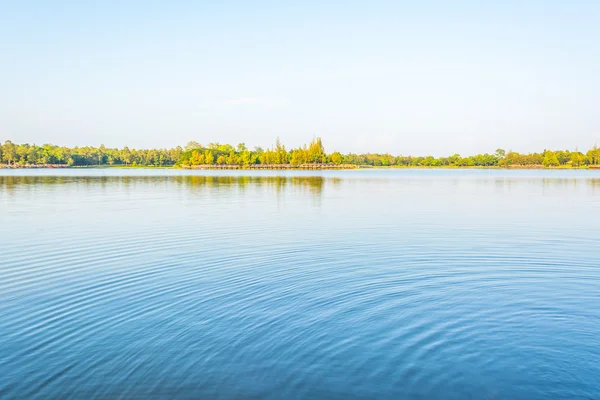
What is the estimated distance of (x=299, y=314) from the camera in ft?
30.7

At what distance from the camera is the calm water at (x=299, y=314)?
21.6ft

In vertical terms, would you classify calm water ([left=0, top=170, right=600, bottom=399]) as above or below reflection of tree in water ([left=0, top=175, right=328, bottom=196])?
below

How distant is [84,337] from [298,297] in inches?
178

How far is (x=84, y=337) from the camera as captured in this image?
8195 mm

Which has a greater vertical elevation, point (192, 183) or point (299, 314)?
point (192, 183)

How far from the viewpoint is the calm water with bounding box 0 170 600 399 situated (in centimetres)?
658

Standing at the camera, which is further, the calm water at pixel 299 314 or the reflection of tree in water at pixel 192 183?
the reflection of tree in water at pixel 192 183

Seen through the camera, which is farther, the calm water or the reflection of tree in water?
the reflection of tree in water

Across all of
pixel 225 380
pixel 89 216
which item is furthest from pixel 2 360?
pixel 89 216

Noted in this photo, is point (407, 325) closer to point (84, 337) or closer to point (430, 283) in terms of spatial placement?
point (430, 283)

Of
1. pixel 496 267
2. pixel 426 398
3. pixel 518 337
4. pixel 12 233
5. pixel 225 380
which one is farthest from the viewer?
pixel 12 233

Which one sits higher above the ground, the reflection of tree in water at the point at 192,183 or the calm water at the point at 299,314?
the reflection of tree in water at the point at 192,183

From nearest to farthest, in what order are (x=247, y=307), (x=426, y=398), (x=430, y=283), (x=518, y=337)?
1. (x=426, y=398)
2. (x=518, y=337)
3. (x=247, y=307)
4. (x=430, y=283)

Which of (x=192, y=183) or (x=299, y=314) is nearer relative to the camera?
(x=299, y=314)
